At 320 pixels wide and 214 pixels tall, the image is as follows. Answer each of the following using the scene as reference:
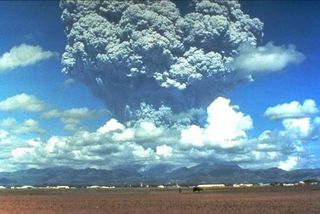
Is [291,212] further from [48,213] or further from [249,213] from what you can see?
[48,213]

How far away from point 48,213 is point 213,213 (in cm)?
1767

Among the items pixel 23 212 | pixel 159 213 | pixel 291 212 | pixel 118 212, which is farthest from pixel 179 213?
pixel 23 212

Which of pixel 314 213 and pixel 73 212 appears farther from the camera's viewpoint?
pixel 73 212

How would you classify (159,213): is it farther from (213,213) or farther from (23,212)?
(23,212)

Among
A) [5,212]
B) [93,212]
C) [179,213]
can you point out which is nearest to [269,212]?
[179,213]

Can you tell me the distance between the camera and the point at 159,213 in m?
59.0

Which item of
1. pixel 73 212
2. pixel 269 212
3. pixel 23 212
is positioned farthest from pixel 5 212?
pixel 269 212

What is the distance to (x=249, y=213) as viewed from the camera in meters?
55.7

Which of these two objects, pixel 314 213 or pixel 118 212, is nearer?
pixel 314 213

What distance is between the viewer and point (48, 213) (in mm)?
61562

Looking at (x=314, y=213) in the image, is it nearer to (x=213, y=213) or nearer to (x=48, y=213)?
(x=213, y=213)

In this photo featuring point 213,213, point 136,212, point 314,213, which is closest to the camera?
point 314,213

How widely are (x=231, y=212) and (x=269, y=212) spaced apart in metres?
3.83

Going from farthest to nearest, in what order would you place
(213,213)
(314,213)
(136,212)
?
1. (136,212)
2. (213,213)
3. (314,213)
